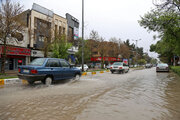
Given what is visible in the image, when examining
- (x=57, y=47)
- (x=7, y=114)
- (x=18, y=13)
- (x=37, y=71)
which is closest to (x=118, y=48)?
(x=57, y=47)

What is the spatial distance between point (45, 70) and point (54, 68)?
672mm

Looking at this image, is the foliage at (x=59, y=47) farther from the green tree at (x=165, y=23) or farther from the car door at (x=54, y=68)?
the green tree at (x=165, y=23)

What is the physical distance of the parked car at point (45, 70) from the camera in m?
6.72

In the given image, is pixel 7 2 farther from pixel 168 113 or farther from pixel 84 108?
pixel 168 113

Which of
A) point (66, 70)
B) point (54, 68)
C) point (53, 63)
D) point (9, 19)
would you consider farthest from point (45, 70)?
point (9, 19)

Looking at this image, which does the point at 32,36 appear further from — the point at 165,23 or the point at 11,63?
the point at 165,23

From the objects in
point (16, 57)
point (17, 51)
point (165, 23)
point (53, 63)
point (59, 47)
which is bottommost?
point (53, 63)

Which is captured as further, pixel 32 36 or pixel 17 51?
pixel 32 36

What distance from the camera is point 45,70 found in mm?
7098

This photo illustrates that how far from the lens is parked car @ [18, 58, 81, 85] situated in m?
6.72

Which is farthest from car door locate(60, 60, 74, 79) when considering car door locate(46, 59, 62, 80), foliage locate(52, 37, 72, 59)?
foliage locate(52, 37, 72, 59)

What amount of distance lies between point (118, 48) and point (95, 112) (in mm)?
43796

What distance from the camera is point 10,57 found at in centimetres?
1991

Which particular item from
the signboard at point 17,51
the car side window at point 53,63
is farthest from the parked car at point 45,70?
the signboard at point 17,51
